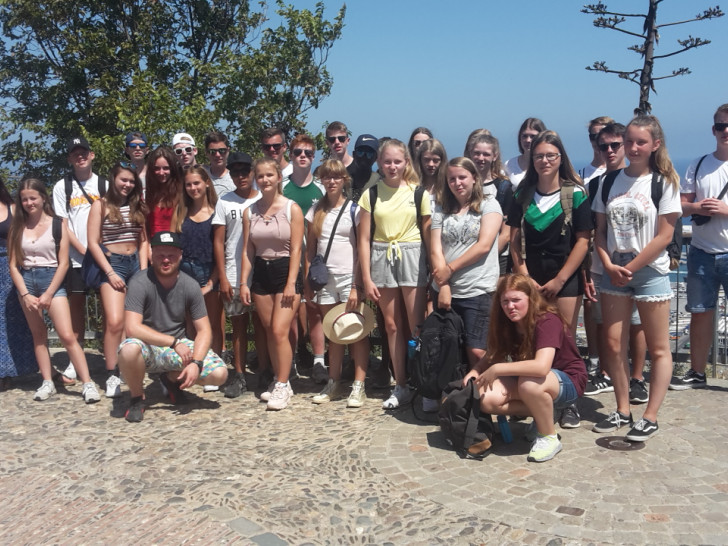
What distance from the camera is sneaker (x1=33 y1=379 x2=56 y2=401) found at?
6442 mm

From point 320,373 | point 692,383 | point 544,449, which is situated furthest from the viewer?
point 320,373

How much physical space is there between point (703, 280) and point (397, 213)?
8.73ft

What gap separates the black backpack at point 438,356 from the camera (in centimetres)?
535

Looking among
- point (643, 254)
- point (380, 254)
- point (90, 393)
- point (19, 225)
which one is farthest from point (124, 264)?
point (643, 254)

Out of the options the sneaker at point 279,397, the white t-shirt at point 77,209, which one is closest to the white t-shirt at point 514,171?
the sneaker at point 279,397

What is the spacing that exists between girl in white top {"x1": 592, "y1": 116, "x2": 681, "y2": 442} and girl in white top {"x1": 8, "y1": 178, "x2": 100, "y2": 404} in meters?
4.53

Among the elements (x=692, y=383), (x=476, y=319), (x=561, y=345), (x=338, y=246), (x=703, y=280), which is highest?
(x=338, y=246)

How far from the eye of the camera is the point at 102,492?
443 cm

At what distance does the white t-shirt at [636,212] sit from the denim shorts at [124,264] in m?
4.16

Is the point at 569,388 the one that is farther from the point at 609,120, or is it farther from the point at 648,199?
the point at 609,120

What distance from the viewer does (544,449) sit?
4.74m

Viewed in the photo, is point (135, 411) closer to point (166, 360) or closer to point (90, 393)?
point (166, 360)

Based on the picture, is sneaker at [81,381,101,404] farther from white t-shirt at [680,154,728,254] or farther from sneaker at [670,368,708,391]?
white t-shirt at [680,154,728,254]

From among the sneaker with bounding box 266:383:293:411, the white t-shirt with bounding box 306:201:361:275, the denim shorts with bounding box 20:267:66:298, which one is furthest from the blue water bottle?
the denim shorts with bounding box 20:267:66:298
